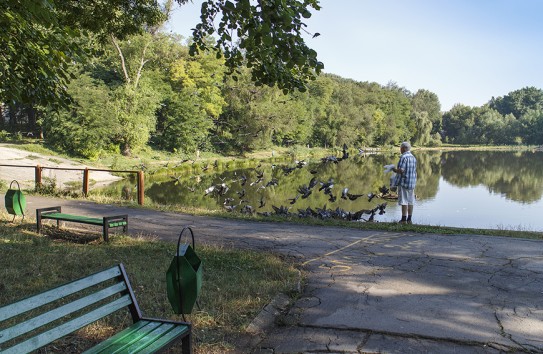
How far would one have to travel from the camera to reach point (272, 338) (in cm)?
392

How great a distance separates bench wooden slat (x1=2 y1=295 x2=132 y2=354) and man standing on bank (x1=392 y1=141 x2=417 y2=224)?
7874 mm

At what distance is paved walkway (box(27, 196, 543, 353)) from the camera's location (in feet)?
12.4

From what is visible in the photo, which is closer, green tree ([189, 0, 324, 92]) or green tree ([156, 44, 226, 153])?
green tree ([189, 0, 324, 92])

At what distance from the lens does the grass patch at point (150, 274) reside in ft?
13.2

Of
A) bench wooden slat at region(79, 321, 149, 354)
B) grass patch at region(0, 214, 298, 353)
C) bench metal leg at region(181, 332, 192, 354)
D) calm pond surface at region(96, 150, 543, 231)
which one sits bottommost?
calm pond surface at region(96, 150, 543, 231)

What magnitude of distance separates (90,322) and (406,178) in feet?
27.3

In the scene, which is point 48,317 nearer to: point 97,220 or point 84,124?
point 97,220

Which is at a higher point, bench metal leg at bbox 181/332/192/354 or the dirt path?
bench metal leg at bbox 181/332/192/354

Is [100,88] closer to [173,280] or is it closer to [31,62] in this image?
[31,62]

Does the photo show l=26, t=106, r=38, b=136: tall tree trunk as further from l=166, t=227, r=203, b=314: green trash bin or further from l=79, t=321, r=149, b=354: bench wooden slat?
l=79, t=321, r=149, b=354: bench wooden slat

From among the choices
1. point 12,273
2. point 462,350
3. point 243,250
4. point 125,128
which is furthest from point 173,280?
point 125,128

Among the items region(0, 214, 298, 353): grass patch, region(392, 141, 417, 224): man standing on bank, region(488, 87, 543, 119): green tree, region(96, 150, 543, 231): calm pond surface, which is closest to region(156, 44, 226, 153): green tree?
region(96, 150, 543, 231): calm pond surface

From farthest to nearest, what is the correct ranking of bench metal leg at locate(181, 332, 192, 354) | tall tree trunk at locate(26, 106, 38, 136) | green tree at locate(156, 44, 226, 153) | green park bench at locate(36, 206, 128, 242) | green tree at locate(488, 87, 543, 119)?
green tree at locate(488, 87, 543, 119), tall tree trunk at locate(26, 106, 38, 136), green tree at locate(156, 44, 226, 153), green park bench at locate(36, 206, 128, 242), bench metal leg at locate(181, 332, 192, 354)

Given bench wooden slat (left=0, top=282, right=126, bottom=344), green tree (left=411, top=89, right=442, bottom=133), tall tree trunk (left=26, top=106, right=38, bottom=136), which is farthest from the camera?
green tree (left=411, top=89, right=442, bottom=133)
